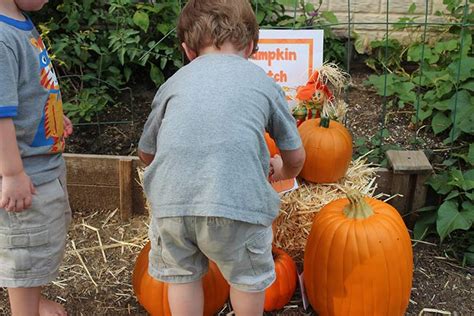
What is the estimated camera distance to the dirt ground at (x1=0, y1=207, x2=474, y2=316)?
9.32 ft

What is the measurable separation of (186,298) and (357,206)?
80 cm

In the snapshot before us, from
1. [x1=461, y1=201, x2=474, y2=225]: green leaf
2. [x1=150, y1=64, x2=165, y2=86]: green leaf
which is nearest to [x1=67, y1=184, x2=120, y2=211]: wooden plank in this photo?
[x1=150, y1=64, x2=165, y2=86]: green leaf

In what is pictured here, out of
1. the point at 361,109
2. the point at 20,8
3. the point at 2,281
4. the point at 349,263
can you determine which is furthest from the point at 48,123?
the point at 361,109

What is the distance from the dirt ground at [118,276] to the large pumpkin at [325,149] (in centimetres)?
Result: 60

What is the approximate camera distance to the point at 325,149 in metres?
2.92

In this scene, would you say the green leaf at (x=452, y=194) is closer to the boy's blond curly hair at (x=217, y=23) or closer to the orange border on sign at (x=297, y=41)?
the orange border on sign at (x=297, y=41)

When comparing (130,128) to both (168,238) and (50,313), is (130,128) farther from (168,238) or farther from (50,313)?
(168,238)

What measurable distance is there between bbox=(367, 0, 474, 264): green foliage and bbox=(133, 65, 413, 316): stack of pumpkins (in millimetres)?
645

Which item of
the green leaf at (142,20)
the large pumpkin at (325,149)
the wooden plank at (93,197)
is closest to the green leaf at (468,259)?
the large pumpkin at (325,149)

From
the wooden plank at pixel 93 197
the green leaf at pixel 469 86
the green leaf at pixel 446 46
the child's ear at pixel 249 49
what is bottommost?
the wooden plank at pixel 93 197

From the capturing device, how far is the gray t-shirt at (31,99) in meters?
1.99

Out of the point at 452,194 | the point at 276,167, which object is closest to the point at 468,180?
the point at 452,194

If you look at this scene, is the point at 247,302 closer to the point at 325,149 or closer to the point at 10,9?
the point at 325,149

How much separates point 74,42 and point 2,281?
72.8 inches
